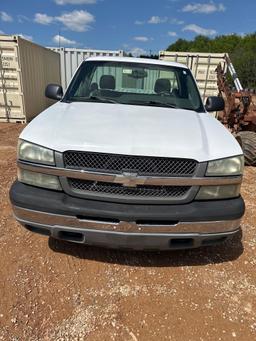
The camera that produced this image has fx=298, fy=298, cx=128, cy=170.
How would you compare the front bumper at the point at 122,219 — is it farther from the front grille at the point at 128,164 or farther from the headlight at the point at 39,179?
the front grille at the point at 128,164

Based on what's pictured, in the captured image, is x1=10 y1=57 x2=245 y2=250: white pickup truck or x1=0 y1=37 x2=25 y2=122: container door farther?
x1=0 y1=37 x2=25 y2=122: container door

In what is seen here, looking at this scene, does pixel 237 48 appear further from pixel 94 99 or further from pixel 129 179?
pixel 129 179

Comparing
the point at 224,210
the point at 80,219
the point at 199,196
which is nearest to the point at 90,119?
the point at 80,219

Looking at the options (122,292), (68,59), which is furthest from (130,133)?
(68,59)

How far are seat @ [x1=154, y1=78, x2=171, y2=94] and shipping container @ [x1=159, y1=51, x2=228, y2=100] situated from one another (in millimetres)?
6909

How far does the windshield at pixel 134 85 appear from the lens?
348 centimetres

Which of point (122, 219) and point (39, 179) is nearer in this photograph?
point (122, 219)

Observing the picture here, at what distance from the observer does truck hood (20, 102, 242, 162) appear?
2.29 metres

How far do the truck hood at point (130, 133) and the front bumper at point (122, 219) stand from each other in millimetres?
404

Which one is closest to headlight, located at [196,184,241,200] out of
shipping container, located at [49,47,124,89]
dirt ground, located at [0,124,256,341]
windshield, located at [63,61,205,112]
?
dirt ground, located at [0,124,256,341]

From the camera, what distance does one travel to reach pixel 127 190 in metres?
2.31

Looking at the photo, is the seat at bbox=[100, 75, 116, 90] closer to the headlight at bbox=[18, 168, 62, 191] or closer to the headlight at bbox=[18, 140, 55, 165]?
the headlight at bbox=[18, 140, 55, 165]

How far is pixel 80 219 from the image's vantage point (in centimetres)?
230

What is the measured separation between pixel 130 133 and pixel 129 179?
429 millimetres
